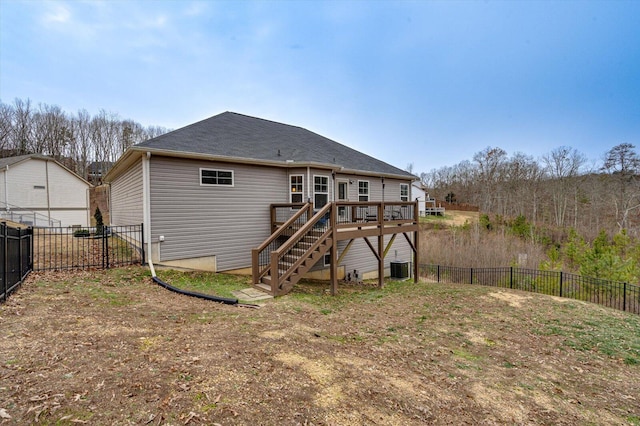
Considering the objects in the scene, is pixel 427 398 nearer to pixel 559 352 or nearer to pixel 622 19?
pixel 559 352

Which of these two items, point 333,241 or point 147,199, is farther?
point 333,241

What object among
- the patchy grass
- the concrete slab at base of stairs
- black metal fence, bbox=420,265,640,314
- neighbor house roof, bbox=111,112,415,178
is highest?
neighbor house roof, bbox=111,112,415,178

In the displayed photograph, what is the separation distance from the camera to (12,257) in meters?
5.46

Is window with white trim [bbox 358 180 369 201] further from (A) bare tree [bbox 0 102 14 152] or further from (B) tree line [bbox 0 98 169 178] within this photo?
(A) bare tree [bbox 0 102 14 152]

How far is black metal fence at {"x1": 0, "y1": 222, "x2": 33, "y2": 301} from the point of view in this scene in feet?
16.1

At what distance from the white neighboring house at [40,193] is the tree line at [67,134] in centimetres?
1333

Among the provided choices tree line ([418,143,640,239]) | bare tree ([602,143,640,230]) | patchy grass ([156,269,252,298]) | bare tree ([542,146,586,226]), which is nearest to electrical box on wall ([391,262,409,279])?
patchy grass ([156,269,252,298])

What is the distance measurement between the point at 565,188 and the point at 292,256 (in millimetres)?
35115

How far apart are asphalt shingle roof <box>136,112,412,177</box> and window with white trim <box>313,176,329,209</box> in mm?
690

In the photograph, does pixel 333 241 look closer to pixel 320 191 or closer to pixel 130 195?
pixel 320 191

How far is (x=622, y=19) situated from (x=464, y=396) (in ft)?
67.0

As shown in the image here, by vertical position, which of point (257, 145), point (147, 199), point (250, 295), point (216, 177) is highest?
point (257, 145)

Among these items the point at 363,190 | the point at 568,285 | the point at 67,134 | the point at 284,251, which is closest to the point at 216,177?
the point at 284,251

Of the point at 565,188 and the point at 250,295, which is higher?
the point at 565,188
